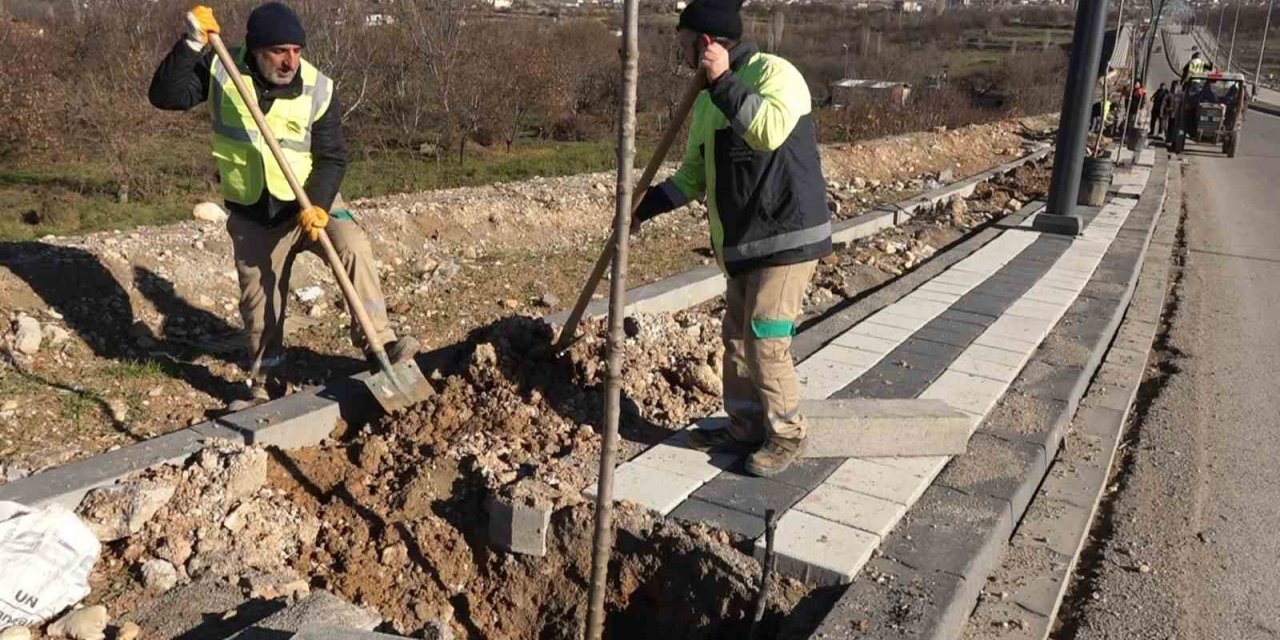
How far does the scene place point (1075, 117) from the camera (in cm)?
835

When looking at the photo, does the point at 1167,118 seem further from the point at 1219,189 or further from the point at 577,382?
the point at 577,382

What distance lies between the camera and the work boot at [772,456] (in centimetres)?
361

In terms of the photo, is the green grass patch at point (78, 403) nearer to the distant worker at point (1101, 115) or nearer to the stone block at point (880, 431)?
the stone block at point (880, 431)

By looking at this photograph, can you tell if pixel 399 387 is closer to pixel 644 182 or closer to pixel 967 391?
pixel 644 182

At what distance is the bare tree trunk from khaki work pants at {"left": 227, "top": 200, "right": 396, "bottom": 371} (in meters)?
1.85

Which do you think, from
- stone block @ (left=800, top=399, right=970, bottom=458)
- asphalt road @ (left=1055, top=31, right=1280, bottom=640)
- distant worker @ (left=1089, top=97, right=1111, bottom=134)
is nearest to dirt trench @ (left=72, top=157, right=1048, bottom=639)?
stone block @ (left=800, top=399, right=970, bottom=458)

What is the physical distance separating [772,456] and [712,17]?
5.37 ft

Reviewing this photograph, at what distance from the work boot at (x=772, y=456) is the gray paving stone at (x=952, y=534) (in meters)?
0.49

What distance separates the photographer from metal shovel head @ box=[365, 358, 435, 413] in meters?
3.95

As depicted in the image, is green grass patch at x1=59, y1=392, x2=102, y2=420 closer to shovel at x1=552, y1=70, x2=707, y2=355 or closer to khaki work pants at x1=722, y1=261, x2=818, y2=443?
shovel at x1=552, y1=70, x2=707, y2=355

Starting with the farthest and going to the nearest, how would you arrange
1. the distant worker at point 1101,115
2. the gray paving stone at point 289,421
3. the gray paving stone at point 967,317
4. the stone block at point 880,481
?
1. the distant worker at point 1101,115
2. the gray paving stone at point 967,317
3. the gray paving stone at point 289,421
4. the stone block at point 880,481

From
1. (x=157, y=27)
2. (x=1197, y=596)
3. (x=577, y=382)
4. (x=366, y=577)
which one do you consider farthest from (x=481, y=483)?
(x=157, y=27)

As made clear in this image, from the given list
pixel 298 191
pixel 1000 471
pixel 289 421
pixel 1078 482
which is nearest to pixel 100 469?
pixel 289 421

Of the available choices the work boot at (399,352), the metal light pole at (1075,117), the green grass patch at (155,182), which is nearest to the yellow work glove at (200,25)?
the work boot at (399,352)
